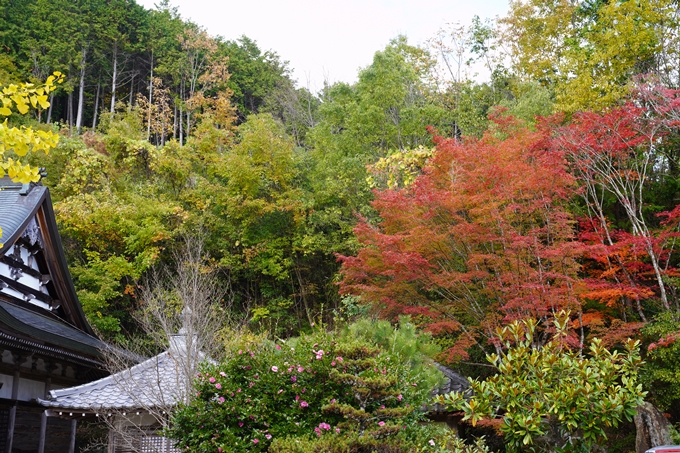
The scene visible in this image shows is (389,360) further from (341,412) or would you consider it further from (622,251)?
(622,251)

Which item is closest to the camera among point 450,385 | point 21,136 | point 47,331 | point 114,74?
point 21,136

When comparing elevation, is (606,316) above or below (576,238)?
below

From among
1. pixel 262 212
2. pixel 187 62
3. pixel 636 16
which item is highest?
pixel 187 62

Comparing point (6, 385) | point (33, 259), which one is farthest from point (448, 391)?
point (33, 259)

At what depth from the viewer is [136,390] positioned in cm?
805

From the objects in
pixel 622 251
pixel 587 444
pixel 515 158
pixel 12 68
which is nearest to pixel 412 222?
pixel 515 158

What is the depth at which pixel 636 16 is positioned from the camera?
38.6 feet

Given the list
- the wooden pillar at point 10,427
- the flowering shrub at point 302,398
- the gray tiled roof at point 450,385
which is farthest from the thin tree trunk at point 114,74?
the flowering shrub at point 302,398

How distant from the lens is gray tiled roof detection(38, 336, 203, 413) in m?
7.87

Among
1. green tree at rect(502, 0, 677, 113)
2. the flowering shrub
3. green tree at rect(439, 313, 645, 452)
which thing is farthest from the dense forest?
green tree at rect(439, 313, 645, 452)

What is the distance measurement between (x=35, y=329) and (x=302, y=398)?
4.55 m

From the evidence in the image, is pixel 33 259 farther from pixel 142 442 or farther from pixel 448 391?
pixel 448 391

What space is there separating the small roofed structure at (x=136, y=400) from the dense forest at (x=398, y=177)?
323 cm

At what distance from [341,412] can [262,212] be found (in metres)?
10.2
